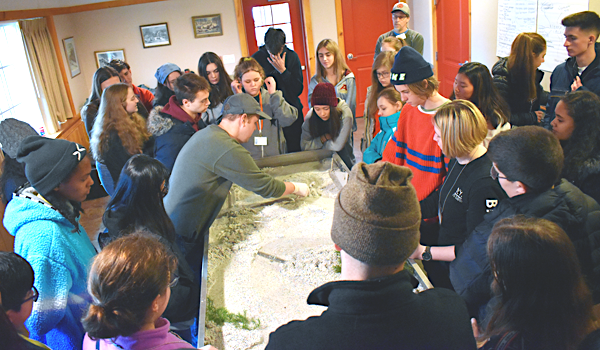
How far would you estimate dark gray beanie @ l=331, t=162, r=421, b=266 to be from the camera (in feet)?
2.96

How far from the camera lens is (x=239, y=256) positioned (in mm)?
2076

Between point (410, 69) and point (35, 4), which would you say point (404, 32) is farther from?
point (35, 4)

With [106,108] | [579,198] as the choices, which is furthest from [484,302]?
[106,108]

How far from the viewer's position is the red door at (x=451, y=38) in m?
5.81

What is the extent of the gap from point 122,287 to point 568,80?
3456mm

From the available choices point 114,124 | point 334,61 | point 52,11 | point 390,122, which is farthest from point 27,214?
point 52,11

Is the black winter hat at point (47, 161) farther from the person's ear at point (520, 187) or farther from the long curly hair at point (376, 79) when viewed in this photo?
the long curly hair at point (376, 79)

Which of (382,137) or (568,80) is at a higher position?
(568,80)

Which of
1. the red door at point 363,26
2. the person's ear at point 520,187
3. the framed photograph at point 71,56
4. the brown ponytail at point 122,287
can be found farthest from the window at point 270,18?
the brown ponytail at point 122,287

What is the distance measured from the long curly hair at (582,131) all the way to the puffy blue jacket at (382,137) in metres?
1.03

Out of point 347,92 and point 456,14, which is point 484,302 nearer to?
point 347,92

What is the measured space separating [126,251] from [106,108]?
6.96ft

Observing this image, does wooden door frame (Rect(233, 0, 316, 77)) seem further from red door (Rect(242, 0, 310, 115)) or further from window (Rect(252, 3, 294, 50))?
window (Rect(252, 3, 294, 50))

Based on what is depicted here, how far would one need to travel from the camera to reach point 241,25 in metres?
6.79
